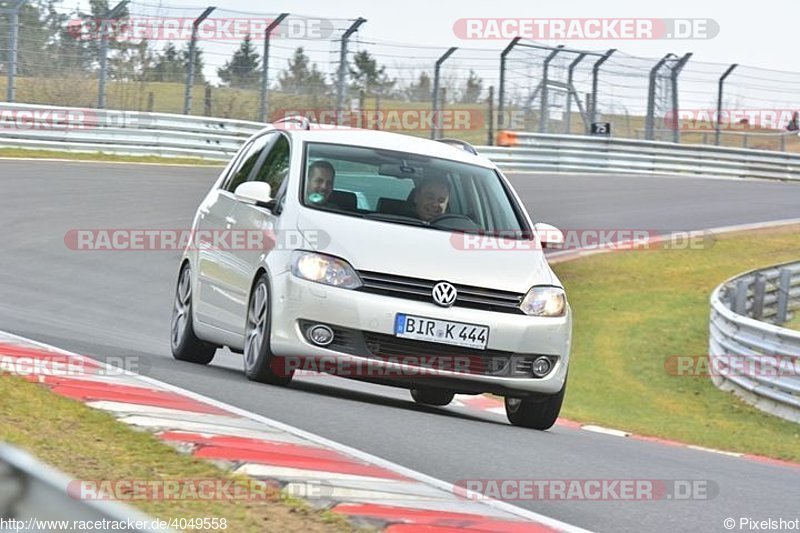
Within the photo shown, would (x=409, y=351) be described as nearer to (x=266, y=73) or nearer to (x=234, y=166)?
(x=234, y=166)

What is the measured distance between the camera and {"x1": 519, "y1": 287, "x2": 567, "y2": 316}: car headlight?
873cm

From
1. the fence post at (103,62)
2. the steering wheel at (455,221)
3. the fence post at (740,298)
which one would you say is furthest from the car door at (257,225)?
the fence post at (103,62)

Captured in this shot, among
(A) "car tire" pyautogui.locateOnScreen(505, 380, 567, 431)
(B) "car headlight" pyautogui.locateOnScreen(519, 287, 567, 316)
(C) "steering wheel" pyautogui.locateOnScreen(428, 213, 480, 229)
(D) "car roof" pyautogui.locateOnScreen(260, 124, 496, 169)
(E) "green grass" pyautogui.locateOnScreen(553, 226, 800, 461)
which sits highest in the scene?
(D) "car roof" pyautogui.locateOnScreen(260, 124, 496, 169)

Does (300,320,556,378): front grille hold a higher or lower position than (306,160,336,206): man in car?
lower

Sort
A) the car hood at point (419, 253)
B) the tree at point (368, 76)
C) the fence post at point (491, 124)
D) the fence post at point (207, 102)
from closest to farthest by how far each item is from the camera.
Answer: the car hood at point (419, 253), the fence post at point (207, 102), the tree at point (368, 76), the fence post at point (491, 124)

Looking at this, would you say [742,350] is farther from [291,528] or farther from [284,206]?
[291,528]

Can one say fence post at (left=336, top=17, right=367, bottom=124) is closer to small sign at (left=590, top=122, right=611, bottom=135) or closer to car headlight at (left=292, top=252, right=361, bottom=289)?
small sign at (left=590, top=122, right=611, bottom=135)

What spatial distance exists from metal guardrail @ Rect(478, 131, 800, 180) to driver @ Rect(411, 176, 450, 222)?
2293 cm

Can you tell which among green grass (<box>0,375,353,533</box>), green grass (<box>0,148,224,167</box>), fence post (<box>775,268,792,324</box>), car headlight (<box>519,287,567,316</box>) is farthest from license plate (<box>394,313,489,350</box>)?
green grass (<box>0,148,224,167</box>)

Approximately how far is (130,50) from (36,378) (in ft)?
70.7

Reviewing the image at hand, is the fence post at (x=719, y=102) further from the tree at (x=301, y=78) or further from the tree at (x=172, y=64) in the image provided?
the tree at (x=172, y=64)

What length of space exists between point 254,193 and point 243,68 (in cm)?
2070

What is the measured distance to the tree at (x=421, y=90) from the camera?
3172 cm

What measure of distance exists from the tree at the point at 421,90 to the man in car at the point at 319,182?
22412 mm
